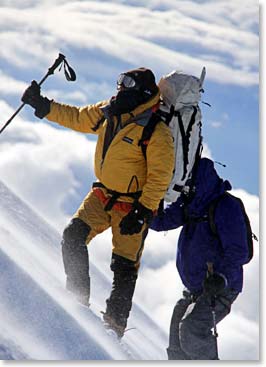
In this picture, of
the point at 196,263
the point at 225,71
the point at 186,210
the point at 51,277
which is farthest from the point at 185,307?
the point at 225,71

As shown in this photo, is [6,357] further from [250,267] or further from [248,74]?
[248,74]

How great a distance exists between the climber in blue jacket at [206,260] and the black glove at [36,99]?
38.2 inches

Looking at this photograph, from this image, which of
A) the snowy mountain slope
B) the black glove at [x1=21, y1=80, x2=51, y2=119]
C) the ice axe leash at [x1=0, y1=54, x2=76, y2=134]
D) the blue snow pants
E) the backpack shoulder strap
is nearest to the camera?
the snowy mountain slope

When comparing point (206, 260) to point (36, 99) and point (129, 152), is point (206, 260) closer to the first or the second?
point (129, 152)

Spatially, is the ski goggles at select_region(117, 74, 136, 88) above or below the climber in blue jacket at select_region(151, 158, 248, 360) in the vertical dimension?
above

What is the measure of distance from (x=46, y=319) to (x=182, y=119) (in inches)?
51.5

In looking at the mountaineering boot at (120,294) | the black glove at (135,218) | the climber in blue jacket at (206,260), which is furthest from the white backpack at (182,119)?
the mountaineering boot at (120,294)

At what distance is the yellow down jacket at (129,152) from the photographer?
332 cm

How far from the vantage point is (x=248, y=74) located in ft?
12.9

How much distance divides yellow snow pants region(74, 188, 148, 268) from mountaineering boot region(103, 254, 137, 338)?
0.05 meters

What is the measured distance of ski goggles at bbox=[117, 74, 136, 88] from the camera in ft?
11.4

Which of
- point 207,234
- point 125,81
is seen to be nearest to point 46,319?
point 207,234

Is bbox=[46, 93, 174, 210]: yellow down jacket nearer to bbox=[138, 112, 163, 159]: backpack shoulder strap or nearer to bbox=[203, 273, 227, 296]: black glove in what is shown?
bbox=[138, 112, 163, 159]: backpack shoulder strap

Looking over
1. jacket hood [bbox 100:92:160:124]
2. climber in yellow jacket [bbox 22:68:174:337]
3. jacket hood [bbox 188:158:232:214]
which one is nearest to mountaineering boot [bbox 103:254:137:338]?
climber in yellow jacket [bbox 22:68:174:337]
